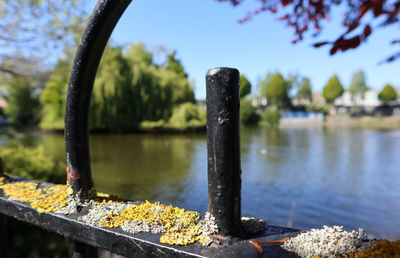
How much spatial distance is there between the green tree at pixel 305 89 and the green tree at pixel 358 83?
8.72 meters

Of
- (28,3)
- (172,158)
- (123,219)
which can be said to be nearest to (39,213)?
(123,219)

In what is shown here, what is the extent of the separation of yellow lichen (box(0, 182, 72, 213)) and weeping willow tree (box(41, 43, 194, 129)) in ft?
55.8

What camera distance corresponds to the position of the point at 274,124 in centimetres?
2584

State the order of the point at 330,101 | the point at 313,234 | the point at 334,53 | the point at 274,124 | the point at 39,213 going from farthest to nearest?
the point at 330,101 → the point at 274,124 → the point at 39,213 → the point at 334,53 → the point at 313,234

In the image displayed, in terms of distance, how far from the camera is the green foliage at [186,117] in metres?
18.1

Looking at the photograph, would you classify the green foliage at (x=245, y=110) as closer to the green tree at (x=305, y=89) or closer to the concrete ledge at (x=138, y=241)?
the concrete ledge at (x=138, y=241)

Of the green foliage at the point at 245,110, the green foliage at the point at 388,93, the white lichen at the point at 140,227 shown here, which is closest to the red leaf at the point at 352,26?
the green foliage at the point at 245,110

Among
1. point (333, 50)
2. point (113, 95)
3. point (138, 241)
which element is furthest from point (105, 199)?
point (113, 95)

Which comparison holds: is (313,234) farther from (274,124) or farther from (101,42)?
(274,124)

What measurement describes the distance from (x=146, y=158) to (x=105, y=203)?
8501mm

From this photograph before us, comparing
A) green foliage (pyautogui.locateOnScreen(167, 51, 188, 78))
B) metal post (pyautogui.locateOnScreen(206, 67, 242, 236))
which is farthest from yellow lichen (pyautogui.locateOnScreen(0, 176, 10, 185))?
green foliage (pyautogui.locateOnScreen(167, 51, 188, 78))

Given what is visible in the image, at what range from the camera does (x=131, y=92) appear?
1938cm

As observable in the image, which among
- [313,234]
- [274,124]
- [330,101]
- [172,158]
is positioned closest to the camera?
[313,234]

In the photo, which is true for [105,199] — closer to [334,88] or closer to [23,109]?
[23,109]
